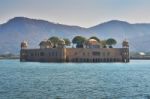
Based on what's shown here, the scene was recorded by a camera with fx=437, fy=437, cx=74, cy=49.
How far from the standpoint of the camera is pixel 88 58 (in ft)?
556

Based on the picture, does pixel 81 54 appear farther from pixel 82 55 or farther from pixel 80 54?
pixel 82 55

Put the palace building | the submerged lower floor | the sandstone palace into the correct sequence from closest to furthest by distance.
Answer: the submerged lower floor < the palace building < the sandstone palace

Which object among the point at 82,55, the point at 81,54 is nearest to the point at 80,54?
the point at 81,54

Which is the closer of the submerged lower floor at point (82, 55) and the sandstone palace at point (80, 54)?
the submerged lower floor at point (82, 55)

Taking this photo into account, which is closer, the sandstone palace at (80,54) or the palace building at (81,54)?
the palace building at (81,54)

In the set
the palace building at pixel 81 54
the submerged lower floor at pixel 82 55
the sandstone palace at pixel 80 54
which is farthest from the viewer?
the sandstone palace at pixel 80 54

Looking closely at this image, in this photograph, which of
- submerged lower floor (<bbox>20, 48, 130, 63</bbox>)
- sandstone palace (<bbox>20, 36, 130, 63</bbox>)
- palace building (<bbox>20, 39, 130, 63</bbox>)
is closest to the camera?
submerged lower floor (<bbox>20, 48, 130, 63</bbox>)

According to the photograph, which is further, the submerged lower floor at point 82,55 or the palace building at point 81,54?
the palace building at point 81,54

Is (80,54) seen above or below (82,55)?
above

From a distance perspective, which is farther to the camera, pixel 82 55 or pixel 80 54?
pixel 82 55

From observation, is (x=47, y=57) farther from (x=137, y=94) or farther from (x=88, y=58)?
(x=137, y=94)

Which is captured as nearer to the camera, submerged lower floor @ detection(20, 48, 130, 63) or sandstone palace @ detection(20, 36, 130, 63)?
submerged lower floor @ detection(20, 48, 130, 63)

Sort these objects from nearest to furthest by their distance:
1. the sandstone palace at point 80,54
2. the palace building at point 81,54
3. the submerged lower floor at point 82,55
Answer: the submerged lower floor at point 82,55 → the palace building at point 81,54 → the sandstone palace at point 80,54

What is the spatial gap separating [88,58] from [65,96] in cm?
12547
